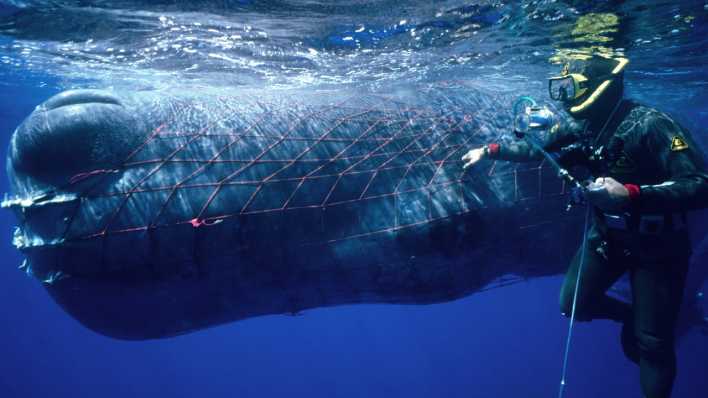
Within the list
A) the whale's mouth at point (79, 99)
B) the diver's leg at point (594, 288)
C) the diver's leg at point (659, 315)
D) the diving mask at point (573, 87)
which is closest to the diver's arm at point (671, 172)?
the diving mask at point (573, 87)

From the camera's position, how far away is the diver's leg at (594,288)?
4.55 meters

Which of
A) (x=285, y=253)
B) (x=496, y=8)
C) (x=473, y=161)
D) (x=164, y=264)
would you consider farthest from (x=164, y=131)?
(x=496, y=8)

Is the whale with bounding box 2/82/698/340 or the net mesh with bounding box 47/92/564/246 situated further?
the net mesh with bounding box 47/92/564/246

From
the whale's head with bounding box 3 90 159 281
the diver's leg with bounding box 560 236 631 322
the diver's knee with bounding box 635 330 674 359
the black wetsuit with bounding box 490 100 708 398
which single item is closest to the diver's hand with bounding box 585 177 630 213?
the black wetsuit with bounding box 490 100 708 398

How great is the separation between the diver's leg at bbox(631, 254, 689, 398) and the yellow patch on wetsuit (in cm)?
115

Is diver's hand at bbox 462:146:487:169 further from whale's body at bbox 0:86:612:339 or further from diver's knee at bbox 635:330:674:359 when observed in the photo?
diver's knee at bbox 635:330:674:359

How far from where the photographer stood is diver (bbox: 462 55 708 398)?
3.33 meters

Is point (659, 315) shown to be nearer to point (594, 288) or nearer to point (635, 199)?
point (594, 288)

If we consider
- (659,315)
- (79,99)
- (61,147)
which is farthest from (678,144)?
(79,99)

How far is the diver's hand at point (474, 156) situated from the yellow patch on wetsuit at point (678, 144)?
1.95 meters

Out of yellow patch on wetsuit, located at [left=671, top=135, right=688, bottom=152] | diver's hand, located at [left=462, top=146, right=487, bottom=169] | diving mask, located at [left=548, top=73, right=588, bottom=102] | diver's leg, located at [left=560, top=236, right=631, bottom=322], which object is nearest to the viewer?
yellow patch on wetsuit, located at [left=671, top=135, right=688, bottom=152]

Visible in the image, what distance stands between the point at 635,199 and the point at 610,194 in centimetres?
23

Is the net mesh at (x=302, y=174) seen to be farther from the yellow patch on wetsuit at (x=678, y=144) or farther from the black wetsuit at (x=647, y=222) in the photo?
the yellow patch on wetsuit at (x=678, y=144)

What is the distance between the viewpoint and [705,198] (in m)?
3.32
